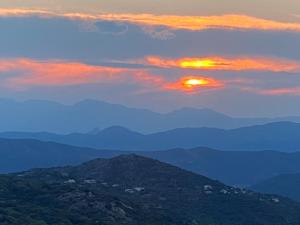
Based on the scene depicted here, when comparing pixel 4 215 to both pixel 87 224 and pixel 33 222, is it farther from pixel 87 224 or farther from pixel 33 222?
pixel 87 224

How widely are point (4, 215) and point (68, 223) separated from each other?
71.3 feet

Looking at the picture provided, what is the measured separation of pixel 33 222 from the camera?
188 m

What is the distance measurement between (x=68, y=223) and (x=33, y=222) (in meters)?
13.6

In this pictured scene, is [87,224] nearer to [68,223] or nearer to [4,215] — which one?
[68,223]

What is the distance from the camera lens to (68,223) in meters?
196

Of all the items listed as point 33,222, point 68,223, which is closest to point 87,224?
point 68,223

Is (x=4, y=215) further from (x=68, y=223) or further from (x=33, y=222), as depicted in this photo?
(x=68, y=223)

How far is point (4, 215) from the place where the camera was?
18862cm

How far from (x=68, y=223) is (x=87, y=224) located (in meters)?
6.95

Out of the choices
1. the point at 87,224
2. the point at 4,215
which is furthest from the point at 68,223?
the point at 4,215

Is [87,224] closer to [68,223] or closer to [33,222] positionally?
[68,223]

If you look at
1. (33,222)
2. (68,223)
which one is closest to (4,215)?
(33,222)

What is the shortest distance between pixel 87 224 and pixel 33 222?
20.4m
